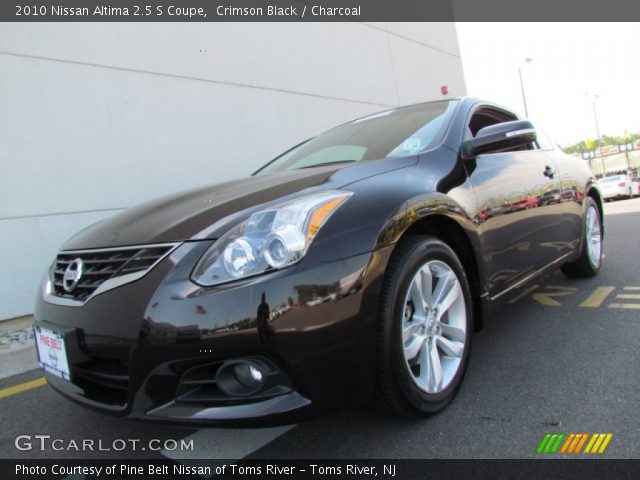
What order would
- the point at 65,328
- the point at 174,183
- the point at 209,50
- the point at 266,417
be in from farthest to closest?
1. the point at 209,50
2. the point at 174,183
3. the point at 65,328
4. the point at 266,417

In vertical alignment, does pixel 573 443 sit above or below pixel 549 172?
below

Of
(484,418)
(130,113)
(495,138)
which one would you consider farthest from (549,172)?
(130,113)

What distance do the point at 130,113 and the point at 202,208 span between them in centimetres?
434

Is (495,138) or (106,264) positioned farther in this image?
(495,138)

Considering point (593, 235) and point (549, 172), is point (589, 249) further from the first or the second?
point (549, 172)

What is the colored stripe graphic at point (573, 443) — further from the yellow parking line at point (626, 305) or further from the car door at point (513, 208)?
the yellow parking line at point (626, 305)

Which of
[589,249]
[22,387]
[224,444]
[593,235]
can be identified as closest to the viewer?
[224,444]

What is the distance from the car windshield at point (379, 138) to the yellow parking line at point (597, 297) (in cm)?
178

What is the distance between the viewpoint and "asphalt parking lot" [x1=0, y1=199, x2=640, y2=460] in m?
1.81

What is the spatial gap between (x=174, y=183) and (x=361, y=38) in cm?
547

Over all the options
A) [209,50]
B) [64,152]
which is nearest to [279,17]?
[209,50]

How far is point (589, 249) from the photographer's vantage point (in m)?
4.05

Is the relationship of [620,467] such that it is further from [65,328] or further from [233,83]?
[233,83]

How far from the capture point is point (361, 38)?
31.0ft
